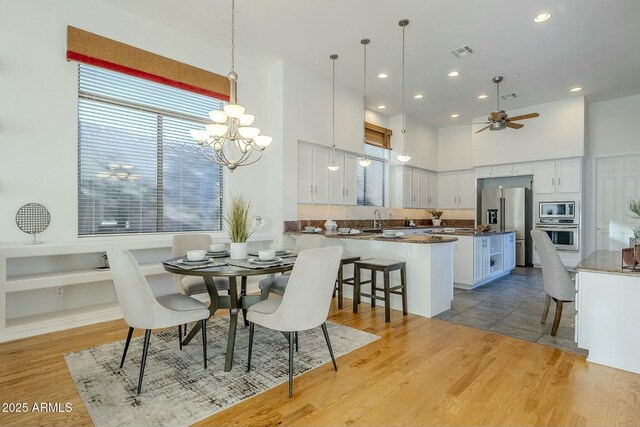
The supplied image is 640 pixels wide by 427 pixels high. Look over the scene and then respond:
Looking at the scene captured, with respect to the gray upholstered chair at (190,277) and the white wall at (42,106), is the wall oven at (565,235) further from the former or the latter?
the white wall at (42,106)

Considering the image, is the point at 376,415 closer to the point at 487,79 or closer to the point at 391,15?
the point at 391,15

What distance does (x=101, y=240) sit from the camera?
353 cm

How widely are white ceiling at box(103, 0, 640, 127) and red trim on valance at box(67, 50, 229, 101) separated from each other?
2.16ft

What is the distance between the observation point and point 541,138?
21.7 feet

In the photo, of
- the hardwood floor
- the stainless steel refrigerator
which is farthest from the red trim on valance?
the stainless steel refrigerator

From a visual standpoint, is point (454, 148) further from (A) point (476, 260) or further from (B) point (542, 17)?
(B) point (542, 17)

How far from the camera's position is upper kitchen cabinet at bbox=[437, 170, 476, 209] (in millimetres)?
8062

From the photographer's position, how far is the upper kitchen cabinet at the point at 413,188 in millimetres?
7531

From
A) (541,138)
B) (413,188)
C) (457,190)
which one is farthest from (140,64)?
Answer: (457,190)

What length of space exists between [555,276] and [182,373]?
3.24 metres

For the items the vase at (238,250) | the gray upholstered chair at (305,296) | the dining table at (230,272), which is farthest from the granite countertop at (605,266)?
the vase at (238,250)

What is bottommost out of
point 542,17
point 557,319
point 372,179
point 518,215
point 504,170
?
point 557,319

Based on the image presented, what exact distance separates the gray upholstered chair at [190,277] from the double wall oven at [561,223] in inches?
246

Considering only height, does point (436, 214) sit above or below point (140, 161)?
below
